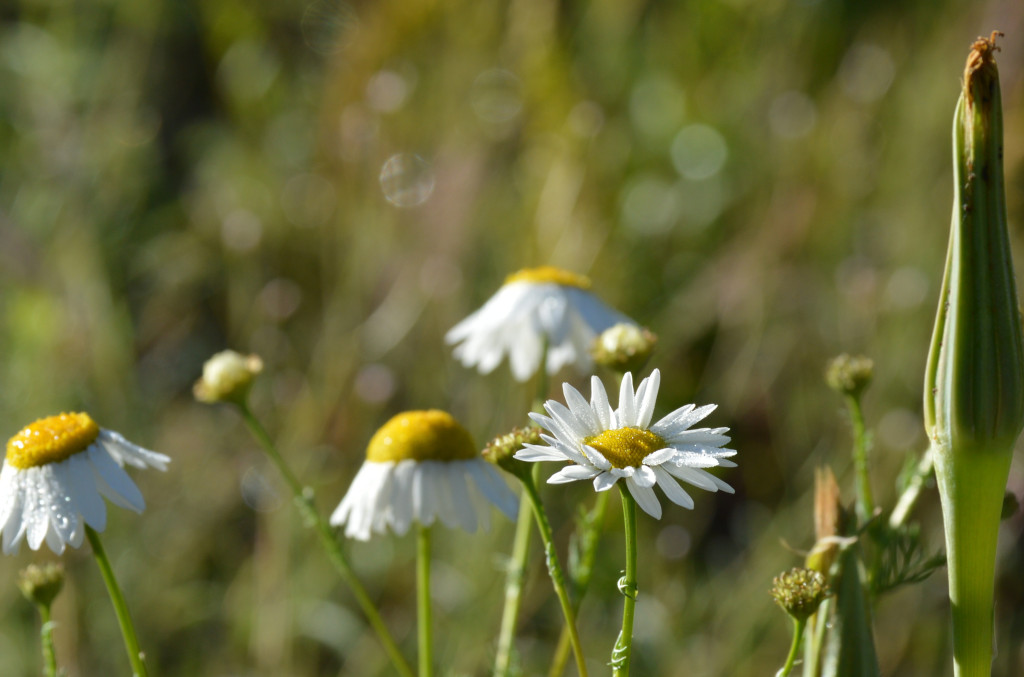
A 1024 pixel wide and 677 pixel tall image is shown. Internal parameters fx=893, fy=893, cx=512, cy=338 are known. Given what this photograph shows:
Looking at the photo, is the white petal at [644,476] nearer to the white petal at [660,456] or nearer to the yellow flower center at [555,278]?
the white petal at [660,456]

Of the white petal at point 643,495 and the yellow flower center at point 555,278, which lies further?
the yellow flower center at point 555,278

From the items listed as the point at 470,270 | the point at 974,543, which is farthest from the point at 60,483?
the point at 470,270

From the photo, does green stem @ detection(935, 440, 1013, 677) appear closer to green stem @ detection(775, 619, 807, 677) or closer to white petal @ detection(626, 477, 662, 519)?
green stem @ detection(775, 619, 807, 677)

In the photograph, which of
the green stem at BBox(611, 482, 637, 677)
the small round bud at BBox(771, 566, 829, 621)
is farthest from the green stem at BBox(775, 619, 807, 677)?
the green stem at BBox(611, 482, 637, 677)

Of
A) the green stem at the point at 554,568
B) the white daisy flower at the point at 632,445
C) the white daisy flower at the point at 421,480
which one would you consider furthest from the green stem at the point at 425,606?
the white daisy flower at the point at 632,445

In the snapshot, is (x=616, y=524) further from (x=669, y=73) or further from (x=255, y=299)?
(x=669, y=73)

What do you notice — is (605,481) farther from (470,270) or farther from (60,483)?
(470,270)

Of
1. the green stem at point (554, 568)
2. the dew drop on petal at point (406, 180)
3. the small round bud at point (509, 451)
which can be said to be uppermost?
the dew drop on petal at point (406, 180)

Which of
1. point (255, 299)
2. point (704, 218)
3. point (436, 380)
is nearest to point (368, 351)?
point (436, 380)
